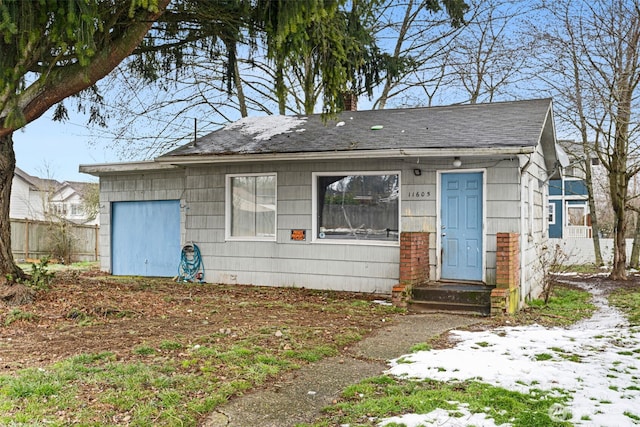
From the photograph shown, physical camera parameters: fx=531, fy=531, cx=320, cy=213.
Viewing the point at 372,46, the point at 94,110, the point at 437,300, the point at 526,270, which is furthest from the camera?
the point at 372,46

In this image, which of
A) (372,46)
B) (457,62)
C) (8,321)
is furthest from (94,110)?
(457,62)

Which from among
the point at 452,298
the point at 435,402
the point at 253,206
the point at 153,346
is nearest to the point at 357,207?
the point at 253,206

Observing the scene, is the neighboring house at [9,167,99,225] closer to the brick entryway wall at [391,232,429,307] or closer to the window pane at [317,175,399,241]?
the window pane at [317,175,399,241]

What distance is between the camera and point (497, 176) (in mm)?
8844

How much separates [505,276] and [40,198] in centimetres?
3548

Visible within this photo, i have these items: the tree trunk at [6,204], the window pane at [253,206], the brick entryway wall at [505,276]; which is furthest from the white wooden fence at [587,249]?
the tree trunk at [6,204]

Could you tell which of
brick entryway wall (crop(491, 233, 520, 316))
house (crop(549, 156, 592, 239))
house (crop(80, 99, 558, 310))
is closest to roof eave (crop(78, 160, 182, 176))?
house (crop(80, 99, 558, 310))

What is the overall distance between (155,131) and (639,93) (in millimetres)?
15392

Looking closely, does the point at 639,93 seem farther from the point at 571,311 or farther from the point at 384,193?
the point at 384,193

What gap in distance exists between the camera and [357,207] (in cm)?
994

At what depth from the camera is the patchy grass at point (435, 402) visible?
145 inches

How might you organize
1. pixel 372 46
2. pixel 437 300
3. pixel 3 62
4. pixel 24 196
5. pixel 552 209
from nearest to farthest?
pixel 3 62 → pixel 437 300 → pixel 372 46 → pixel 552 209 → pixel 24 196

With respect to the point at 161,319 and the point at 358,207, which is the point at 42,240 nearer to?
the point at 358,207

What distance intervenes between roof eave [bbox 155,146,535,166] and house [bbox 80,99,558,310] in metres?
0.02
